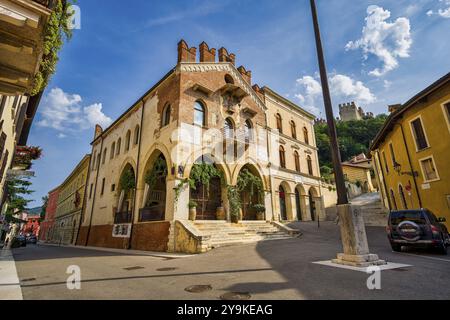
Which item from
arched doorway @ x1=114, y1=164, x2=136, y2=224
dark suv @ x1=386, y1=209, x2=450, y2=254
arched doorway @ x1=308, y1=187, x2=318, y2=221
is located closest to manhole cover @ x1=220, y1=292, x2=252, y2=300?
dark suv @ x1=386, y1=209, x2=450, y2=254

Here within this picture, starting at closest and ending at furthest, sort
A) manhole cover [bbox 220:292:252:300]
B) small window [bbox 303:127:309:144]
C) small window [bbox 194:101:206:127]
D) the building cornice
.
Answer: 1. manhole cover [bbox 220:292:252:300]
2. small window [bbox 194:101:206:127]
3. the building cornice
4. small window [bbox 303:127:309:144]

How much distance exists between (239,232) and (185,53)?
12.8 m

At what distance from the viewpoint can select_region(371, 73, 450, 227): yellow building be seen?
Answer: 44.2ft

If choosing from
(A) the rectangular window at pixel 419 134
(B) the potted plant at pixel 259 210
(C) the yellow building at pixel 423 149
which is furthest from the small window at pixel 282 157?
(A) the rectangular window at pixel 419 134

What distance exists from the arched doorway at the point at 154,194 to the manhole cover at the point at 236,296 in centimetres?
1083

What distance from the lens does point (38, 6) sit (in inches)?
171

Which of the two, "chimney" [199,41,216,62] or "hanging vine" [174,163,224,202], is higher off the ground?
"chimney" [199,41,216,62]

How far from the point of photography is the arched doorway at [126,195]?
55.0 ft

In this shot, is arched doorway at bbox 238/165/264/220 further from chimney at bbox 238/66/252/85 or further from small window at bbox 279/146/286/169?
chimney at bbox 238/66/252/85

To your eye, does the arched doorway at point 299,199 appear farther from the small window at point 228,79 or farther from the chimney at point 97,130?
the chimney at point 97,130

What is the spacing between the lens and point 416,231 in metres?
8.07

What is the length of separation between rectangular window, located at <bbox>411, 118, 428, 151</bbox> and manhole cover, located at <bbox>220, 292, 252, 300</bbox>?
17.1 m
